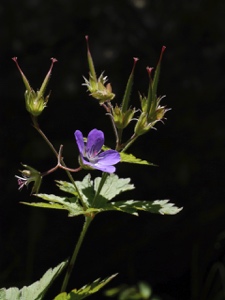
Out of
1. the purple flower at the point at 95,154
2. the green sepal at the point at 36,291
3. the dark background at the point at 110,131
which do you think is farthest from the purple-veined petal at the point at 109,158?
the dark background at the point at 110,131

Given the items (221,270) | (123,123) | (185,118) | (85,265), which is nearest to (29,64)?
(185,118)

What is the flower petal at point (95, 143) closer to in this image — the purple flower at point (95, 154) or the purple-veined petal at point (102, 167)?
the purple flower at point (95, 154)

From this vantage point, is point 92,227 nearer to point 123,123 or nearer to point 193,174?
point 193,174

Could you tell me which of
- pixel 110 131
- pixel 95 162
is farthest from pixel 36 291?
pixel 110 131

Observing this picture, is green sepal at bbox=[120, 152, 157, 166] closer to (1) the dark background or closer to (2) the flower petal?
(2) the flower petal

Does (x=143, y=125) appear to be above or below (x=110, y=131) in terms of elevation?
above

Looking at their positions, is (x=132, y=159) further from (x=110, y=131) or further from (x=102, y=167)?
(x=110, y=131)
